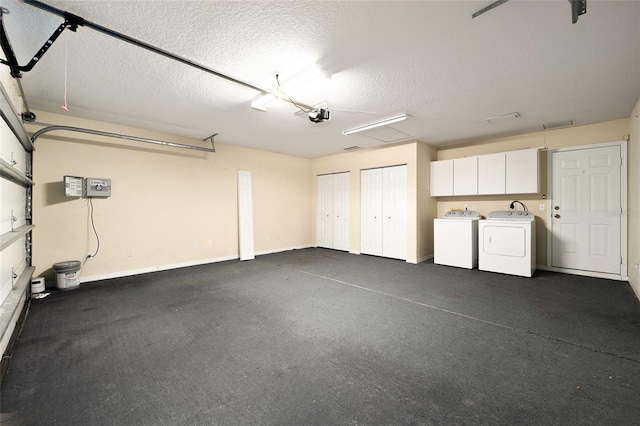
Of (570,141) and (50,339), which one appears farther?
(570,141)

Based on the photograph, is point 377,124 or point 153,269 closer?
point 377,124

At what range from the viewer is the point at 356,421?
148 centimetres

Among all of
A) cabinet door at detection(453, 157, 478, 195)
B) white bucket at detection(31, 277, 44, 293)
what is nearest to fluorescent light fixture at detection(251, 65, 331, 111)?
white bucket at detection(31, 277, 44, 293)

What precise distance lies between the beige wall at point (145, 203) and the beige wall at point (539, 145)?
15.2 feet

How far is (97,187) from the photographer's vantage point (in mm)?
4191

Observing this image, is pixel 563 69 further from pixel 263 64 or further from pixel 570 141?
pixel 263 64

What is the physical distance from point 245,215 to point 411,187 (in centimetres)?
396

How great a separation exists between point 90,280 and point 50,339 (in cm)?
222

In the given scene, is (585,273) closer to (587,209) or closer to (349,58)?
(587,209)

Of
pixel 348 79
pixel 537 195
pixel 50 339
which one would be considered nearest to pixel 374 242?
pixel 537 195

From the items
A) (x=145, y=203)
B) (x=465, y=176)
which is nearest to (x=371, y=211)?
(x=465, y=176)

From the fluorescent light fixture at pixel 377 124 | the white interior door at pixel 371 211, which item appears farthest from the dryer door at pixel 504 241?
the fluorescent light fixture at pixel 377 124

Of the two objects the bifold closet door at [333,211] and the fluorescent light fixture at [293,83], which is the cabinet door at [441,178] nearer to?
the bifold closet door at [333,211]

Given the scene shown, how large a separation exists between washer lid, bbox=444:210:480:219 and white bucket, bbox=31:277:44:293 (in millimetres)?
7180
